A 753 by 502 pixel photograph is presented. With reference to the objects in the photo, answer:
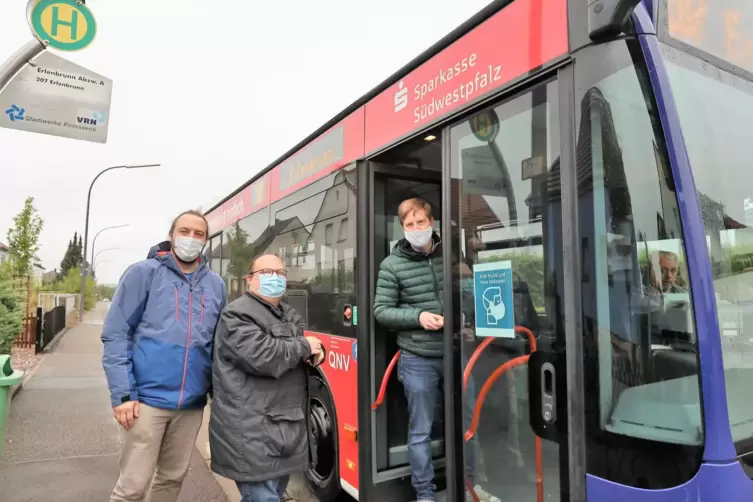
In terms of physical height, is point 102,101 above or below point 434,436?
above

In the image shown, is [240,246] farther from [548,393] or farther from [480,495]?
[548,393]

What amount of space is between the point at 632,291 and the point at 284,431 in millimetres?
1670

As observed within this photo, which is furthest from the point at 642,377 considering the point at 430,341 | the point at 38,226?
the point at 38,226

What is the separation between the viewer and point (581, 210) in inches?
75.8

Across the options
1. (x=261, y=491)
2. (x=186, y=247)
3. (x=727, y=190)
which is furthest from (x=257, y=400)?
(x=727, y=190)

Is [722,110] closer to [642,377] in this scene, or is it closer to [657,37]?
[657,37]

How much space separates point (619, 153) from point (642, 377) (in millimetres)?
753

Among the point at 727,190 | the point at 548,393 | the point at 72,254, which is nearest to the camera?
the point at 727,190

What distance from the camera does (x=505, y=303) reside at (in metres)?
2.35

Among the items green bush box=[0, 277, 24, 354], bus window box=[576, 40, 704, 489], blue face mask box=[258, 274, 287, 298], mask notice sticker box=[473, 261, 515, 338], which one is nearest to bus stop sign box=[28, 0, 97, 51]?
blue face mask box=[258, 274, 287, 298]

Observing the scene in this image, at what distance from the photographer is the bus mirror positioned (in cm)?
178

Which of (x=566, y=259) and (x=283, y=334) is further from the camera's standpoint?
(x=283, y=334)

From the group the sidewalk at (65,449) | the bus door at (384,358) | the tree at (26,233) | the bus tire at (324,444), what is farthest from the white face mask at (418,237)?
the tree at (26,233)

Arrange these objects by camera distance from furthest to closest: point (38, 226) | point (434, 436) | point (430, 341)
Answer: point (38, 226) → point (434, 436) → point (430, 341)
